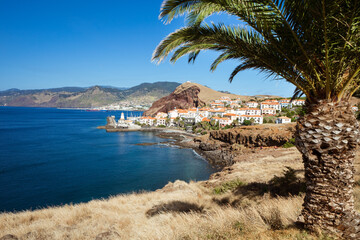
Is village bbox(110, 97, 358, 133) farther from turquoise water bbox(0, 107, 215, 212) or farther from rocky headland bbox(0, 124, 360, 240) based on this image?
rocky headland bbox(0, 124, 360, 240)

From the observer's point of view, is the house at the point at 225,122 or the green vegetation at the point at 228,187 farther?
the house at the point at 225,122

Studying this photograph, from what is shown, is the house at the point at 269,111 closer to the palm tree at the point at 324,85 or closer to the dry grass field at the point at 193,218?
the dry grass field at the point at 193,218

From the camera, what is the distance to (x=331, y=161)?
3.01 meters

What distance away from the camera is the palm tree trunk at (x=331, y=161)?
2.96 metres

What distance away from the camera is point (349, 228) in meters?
3.06

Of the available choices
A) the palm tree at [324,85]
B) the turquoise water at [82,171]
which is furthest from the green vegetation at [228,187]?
the turquoise water at [82,171]

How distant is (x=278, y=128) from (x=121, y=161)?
29.5 metres

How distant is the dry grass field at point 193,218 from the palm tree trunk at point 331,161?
39 centimetres

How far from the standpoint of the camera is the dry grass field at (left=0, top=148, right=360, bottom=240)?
3.80 m

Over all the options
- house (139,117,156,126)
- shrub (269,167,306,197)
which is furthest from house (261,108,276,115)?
shrub (269,167,306,197)

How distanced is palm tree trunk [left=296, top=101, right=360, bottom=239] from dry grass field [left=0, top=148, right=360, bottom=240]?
39 centimetres

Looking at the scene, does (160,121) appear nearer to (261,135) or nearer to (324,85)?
(261,135)

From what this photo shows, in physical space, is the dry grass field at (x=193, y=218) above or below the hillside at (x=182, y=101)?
below

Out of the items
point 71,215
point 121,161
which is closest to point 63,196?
point 121,161
